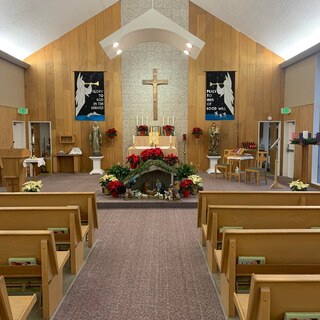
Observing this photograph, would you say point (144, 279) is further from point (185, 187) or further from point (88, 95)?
point (88, 95)

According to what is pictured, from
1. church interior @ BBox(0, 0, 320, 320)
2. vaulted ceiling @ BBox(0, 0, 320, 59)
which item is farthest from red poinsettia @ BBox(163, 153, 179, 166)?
vaulted ceiling @ BBox(0, 0, 320, 59)

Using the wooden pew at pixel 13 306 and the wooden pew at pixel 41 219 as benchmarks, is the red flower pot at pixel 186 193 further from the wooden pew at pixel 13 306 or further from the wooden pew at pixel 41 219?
the wooden pew at pixel 13 306

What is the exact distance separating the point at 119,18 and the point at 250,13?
12.5 feet

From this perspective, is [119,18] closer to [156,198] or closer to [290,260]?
[156,198]

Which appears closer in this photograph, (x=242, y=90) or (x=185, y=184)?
(x=185, y=184)

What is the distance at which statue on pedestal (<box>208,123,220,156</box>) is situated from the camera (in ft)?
32.6

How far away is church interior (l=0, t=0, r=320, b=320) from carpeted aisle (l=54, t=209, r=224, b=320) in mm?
18

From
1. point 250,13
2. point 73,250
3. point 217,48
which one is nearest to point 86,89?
point 217,48

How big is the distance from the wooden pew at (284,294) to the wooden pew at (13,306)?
42.5 inches

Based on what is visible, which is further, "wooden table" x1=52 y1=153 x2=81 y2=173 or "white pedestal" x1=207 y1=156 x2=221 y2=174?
"wooden table" x1=52 y1=153 x2=81 y2=173

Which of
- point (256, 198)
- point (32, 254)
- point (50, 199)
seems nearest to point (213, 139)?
point (256, 198)

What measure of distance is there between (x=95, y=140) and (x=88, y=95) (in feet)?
4.69

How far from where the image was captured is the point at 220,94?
33.8 ft

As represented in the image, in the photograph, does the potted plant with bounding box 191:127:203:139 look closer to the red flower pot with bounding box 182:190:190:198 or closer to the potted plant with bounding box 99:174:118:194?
the red flower pot with bounding box 182:190:190:198
